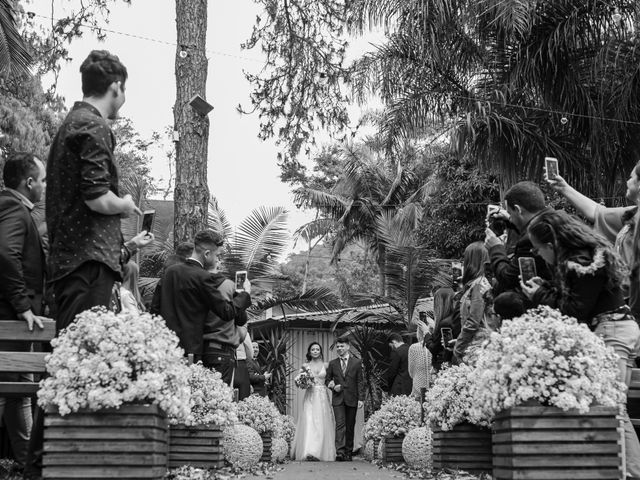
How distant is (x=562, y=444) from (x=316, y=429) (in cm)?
1502

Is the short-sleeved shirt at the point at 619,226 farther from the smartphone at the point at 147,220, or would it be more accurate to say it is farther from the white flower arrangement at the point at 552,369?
the smartphone at the point at 147,220

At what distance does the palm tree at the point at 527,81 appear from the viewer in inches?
707

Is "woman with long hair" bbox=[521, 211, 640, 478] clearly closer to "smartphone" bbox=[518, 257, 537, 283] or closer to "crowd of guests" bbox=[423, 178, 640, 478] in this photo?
"crowd of guests" bbox=[423, 178, 640, 478]

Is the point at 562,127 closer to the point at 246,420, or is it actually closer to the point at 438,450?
the point at 246,420

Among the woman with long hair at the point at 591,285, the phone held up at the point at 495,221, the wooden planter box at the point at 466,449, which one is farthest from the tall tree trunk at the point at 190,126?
the woman with long hair at the point at 591,285

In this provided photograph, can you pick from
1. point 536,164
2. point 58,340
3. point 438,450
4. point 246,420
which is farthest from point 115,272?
point 536,164

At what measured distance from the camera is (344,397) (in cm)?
1978

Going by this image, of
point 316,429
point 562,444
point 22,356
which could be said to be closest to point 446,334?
point 562,444

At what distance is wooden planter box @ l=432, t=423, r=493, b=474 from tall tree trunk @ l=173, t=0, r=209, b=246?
5046mm

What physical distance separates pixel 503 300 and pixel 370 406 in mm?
16495

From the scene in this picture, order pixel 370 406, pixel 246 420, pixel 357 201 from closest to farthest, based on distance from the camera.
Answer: pixel 246 420
pixel 370 406
pixel 357 201

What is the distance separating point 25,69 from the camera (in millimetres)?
14211

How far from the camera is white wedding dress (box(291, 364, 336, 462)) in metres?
19.5

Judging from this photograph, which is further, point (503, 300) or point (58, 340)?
point (503, 300)
